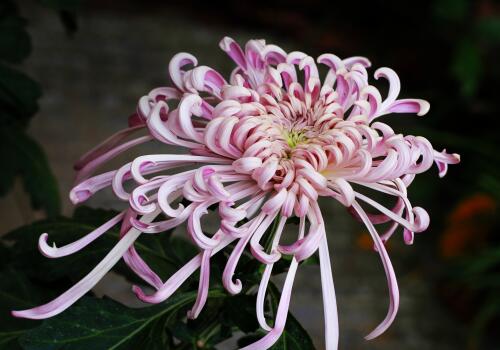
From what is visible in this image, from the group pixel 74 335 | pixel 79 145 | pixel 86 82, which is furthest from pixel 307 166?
pixel 86 82

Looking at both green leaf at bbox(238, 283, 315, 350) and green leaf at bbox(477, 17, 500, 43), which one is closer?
green leaf at bbox(238, 283, 315, 350)

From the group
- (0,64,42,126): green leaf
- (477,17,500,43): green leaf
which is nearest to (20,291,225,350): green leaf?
(0,64,42,126): green leaf

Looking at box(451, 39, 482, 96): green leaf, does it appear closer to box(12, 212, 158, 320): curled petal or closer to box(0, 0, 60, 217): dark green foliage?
box(0, 0, 60, 217): dark green foliage

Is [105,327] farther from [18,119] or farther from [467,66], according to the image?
[467,66]

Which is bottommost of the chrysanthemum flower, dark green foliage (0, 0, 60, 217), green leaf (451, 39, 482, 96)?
green leaf (451, 39, 482, 96)

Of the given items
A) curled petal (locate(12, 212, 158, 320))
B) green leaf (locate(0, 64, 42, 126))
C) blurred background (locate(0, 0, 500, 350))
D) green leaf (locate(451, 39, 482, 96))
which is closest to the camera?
curled petal (locate(12, 212, 158, 320))

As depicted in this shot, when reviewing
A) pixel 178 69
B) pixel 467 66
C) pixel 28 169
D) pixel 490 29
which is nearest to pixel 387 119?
pixel 467 66

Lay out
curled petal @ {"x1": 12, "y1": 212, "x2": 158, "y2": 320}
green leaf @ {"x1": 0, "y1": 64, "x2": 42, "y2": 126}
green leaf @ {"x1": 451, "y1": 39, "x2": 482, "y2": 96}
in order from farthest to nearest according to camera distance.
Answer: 1. green leaf @ {"x1": 451, "y1": 39, "x2": 482, "y2": 96}
2. green leaf @ {"x1": 0, "y1": 64, "x2": 42, "y2": 126}
3. curled petal @ {"x1": 12, "y1": 212, "x2": 158, "y2": 320}

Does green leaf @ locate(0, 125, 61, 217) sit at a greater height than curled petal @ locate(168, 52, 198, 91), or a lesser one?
lesser

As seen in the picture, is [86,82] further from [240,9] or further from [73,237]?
[73,237]
